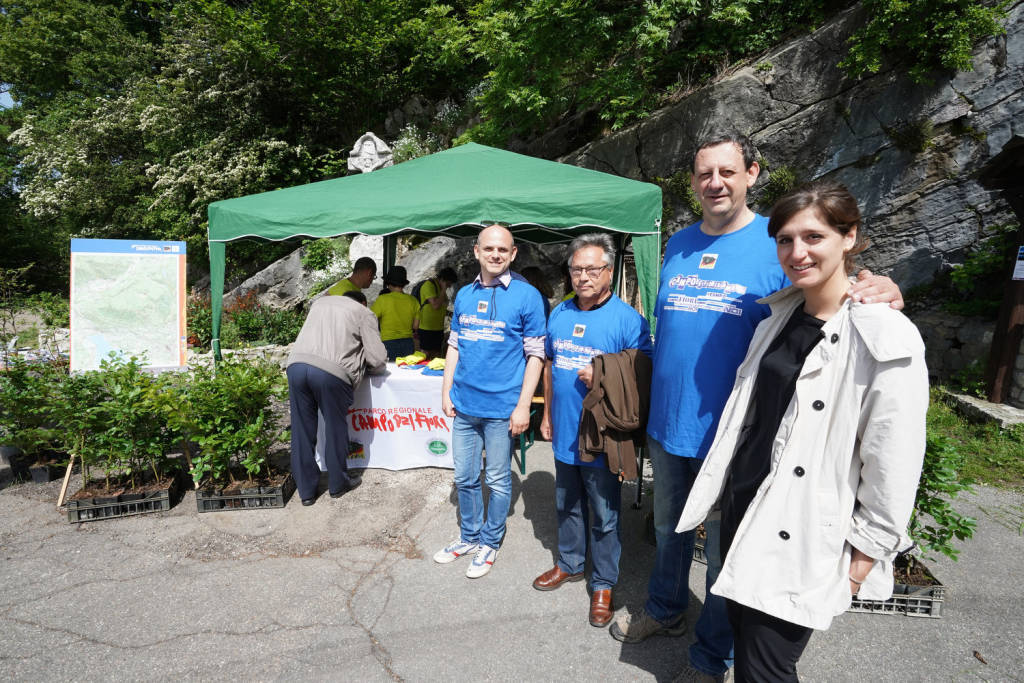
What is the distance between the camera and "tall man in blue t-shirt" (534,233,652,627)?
239 cm

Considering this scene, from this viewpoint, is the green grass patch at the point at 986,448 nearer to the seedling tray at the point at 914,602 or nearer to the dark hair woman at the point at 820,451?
the seedling tray at the point at 914,602

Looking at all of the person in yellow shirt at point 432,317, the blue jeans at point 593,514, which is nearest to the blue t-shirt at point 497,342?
the blue jeans at point 593,514

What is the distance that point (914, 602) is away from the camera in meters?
2.56

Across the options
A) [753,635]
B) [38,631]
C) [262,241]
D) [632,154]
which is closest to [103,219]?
[262,241]

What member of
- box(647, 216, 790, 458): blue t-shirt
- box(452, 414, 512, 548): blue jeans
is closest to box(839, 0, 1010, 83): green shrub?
box(647, 216, 790, 458): blue t-shirt

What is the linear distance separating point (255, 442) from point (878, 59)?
9657 millimetres

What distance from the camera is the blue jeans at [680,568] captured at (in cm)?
196

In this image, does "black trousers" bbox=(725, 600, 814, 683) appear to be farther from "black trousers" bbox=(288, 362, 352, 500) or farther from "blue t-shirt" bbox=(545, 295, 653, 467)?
"black trousers" bbox=(288, 362, 352, 500)

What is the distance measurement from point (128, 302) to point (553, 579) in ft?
13.8

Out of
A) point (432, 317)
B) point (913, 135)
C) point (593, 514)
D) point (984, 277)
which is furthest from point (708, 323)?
point (913, 135)

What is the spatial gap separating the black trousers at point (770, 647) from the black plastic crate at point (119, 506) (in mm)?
3930

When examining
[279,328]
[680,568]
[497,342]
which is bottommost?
[680,568]

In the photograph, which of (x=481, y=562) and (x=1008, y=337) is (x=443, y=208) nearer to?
(x=481, y=562)

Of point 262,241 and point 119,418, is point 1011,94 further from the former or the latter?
point 119,418
